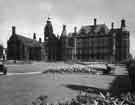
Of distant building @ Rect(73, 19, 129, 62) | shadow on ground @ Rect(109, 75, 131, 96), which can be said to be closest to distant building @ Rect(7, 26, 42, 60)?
distant building @ Rect(73, 19, 129, 62)

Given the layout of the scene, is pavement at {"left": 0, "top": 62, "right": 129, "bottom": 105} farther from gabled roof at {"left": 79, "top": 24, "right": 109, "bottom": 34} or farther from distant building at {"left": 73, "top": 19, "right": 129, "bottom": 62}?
gabled roof at {"left": 79, "top": 24, "right": 109, "bottom": 34}

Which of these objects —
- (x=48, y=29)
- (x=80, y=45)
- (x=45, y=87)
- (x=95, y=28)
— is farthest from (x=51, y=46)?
(x=45, y=87)

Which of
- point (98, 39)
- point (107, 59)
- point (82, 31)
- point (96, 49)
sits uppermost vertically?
point (82, 31)

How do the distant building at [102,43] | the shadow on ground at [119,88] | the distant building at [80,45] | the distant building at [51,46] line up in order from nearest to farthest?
the shadow on ground at [119,88] → the distant building at [102,43] → the distant building at [80,45] → the distant building at [51,46]

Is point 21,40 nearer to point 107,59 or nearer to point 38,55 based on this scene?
point 38,55

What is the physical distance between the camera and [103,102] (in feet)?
10.4

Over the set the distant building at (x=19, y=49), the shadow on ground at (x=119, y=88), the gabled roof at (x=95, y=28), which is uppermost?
the gabled roof at (x=95, y=28)

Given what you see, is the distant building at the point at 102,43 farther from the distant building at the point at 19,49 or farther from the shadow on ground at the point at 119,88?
the shadow on ground at the point at 119,88

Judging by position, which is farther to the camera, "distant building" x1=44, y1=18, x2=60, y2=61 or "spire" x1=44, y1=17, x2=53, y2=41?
"spire" x1=44, y1=17, x2=53, y2=41

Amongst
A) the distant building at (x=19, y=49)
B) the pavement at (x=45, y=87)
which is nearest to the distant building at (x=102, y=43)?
the distant building at (x=19, y=49)

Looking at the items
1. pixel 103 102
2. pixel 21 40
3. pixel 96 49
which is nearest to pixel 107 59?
pixel 96 49

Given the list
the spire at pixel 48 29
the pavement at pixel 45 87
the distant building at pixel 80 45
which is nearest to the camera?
the pavement at pixel 45 87

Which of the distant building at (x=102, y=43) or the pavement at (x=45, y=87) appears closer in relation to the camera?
the pavement at (x=45, y=87)

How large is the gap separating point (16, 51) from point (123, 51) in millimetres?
50843
